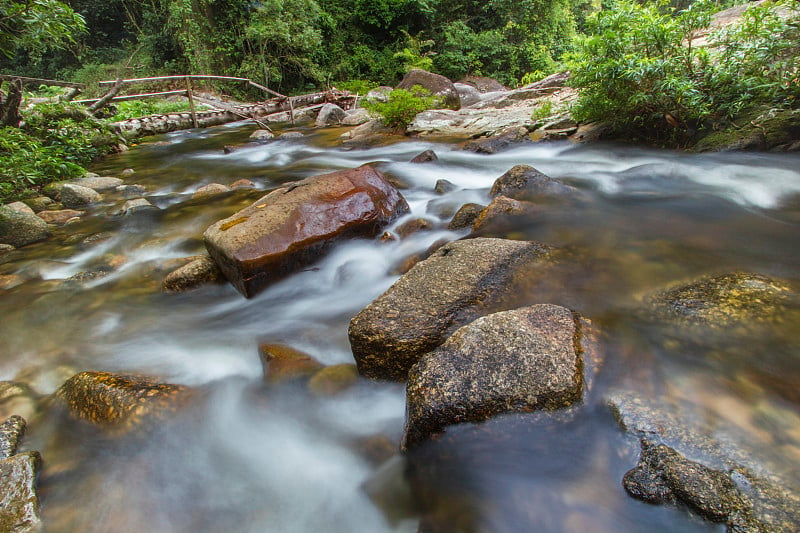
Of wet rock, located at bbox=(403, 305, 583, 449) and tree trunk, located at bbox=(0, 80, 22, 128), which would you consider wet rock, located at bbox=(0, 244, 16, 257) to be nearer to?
tree trunk, located at bbox=(0, 80, 22, 128)

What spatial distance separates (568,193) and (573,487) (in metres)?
3.55

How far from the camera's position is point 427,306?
8.29 feet

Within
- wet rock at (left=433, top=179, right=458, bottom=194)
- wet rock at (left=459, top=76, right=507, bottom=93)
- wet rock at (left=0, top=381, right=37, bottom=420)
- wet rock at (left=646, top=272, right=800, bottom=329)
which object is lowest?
wet rock at (left=0, top=381, right=37, bottom=420)

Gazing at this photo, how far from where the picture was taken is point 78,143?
879 cm

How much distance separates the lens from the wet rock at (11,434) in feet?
7.38

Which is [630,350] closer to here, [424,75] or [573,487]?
[573,487]

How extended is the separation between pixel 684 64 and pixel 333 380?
6.35 meters

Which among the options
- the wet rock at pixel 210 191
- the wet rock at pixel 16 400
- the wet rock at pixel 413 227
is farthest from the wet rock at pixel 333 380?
the wet rock at pixel 210 191

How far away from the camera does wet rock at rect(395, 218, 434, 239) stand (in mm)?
4621

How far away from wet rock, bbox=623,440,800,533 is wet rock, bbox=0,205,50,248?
6.98m

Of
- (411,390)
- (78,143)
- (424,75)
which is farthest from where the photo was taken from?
(424,75)

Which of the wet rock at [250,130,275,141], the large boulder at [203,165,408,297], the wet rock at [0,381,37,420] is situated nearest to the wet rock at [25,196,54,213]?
the large boulder at [203,165,408,297]

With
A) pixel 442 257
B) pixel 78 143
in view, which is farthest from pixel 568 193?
pixel 78 143

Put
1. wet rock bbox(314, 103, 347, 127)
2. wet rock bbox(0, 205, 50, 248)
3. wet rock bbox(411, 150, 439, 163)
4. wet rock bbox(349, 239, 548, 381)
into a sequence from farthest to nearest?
wet rock bbox(314, 103, 347, 127)
wet rock bbox(411, 150, 439, 163)
wet rock bbox(0, 205, 50, 248)
wet rock bbox(349, 239, 548, 381)
